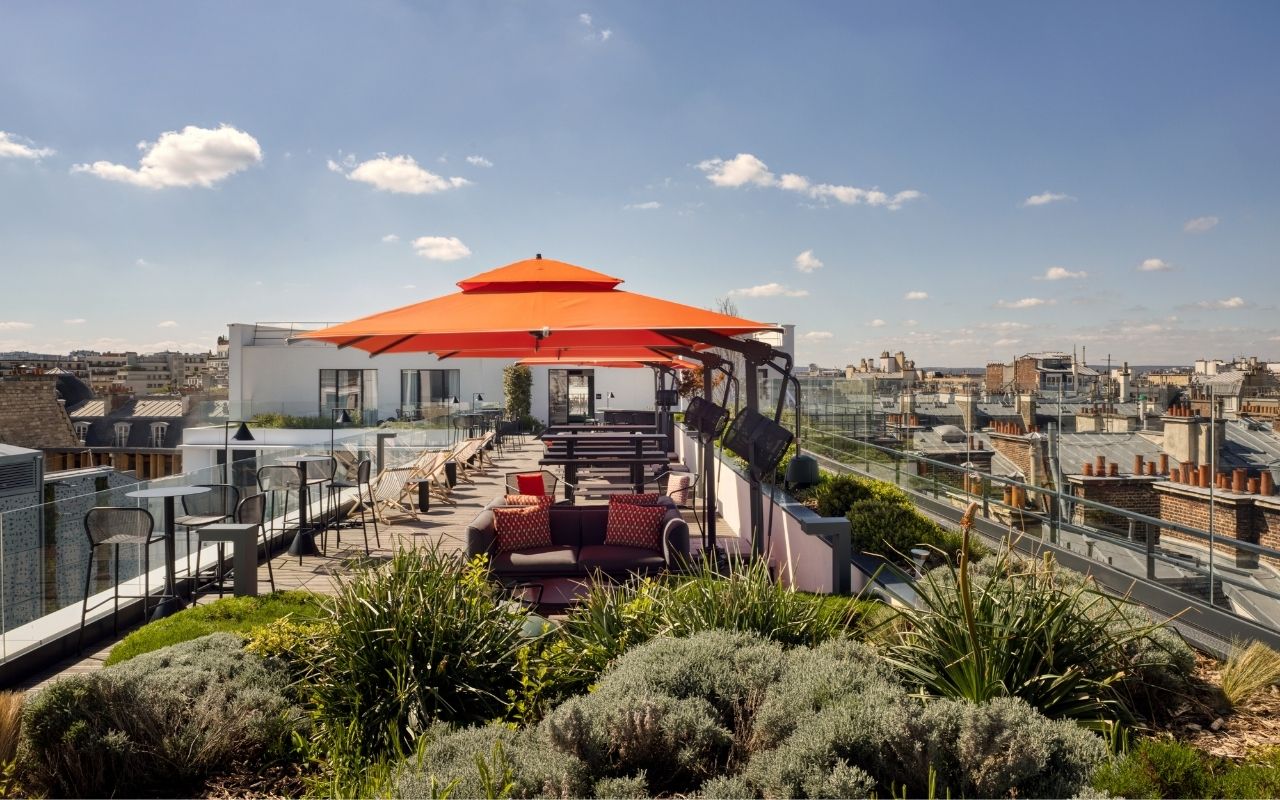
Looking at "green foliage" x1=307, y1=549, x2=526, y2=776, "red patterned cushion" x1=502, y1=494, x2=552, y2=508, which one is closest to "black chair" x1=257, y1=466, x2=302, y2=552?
"red patterned cushion" x1=502, y1=494, x2=552, y2=508

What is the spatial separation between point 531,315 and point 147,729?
2.50m

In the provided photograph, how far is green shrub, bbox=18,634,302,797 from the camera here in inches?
109

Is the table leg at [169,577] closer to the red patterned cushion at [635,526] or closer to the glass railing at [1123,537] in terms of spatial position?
the red patterned cushion at [635,526]

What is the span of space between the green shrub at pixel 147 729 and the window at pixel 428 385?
90.5 ft

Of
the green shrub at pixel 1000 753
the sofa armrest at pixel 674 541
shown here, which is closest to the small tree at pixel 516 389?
the sofa armrest at pixel 674 541

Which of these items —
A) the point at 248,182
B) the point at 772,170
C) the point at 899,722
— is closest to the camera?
the point at 899,722

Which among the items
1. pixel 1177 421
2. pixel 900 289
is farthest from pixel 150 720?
pixel 900 289

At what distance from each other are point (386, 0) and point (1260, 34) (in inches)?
424

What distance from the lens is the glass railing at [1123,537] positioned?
4457 millimetres

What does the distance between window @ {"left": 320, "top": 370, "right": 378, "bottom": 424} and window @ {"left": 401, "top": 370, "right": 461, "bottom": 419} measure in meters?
1.22

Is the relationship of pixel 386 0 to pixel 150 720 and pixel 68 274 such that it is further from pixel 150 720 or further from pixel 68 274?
pixel 68 274

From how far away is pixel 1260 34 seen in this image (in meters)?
9.24

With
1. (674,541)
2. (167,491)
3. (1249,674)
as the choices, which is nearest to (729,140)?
(674,541)

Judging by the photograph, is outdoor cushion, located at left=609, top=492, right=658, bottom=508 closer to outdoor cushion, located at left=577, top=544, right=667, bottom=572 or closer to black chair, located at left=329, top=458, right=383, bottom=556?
outdoor cushion, located at left=577, top=544, right=667, bottom=572
